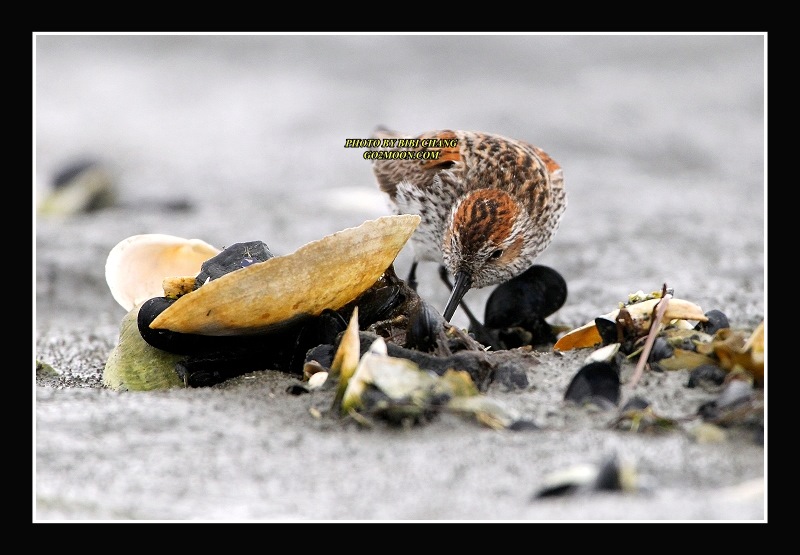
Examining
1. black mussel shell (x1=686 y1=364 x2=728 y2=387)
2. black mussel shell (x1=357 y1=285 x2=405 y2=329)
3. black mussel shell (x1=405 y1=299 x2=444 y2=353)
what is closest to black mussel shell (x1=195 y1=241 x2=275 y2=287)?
black mussel shell (x1=357 y1=285 x2=405 y2=329)

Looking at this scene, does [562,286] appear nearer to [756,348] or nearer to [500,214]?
[500,214]

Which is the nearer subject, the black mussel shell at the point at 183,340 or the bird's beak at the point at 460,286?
the black mussel shell at the point at 183,340

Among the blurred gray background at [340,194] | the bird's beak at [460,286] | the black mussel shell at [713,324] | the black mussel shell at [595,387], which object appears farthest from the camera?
the bird's beak at [460,286]

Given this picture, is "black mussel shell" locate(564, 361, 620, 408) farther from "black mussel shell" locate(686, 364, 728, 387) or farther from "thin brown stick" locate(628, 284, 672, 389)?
"black mussel shell" locate(686, 364, 728, 387)

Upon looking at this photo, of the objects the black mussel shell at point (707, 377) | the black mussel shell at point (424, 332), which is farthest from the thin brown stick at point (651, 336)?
the black mussel shell at point (424, 332)

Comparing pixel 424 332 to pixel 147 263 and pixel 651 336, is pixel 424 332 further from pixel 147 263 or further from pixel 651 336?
pixel 147 263

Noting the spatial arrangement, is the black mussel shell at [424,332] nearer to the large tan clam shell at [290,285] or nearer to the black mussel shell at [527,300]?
the large tan clam shell at [290,285]
